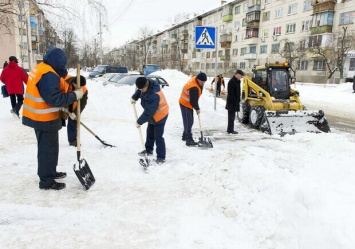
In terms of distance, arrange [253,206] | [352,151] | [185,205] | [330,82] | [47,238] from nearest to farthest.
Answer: [47,238]
[253,206]
[185,205]
[352,151]
[330,82]

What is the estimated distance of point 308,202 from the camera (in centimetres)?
281

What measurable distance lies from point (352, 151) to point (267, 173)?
3.02 meters

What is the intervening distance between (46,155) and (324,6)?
34743mm

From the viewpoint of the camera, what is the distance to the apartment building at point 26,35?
25.0 ft

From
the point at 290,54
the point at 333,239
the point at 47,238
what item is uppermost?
the point at 290,54

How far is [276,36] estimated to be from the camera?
38469 millimetres

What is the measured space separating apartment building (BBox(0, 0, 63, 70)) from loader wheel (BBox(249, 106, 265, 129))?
21.0 feet

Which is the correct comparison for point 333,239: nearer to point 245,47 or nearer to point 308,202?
point 308,202

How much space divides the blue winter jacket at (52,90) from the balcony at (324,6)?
3390 centimetres

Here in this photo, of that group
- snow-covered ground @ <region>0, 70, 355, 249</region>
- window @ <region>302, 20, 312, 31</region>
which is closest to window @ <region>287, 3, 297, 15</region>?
window @ <region>302, 20, 312, 31</region>

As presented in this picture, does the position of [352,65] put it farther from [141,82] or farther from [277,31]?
[141,82]

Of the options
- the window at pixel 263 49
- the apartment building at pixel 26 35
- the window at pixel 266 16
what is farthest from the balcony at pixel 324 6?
the apartment building at pixel 26 35

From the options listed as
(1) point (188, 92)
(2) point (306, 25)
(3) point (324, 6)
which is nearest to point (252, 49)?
(2) point (306, 25)

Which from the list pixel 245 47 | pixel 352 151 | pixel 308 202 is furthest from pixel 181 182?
pixel 245 47
